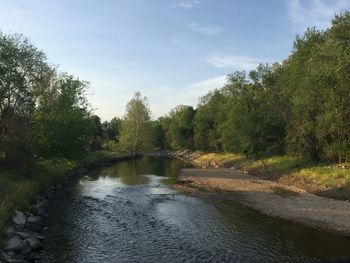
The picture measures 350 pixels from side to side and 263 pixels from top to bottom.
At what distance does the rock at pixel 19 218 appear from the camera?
27.5 m

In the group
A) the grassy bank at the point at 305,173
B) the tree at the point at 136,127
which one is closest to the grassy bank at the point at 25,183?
the grassy bank at the point at 305,173

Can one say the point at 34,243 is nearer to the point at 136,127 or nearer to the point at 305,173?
the point at 305,173

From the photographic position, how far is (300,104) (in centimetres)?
5997

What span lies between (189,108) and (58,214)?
134 metres

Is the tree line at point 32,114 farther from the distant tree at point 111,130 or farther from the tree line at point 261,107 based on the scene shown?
the distant tree at point 111,130

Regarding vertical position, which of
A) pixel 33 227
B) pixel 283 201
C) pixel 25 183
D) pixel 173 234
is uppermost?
pixel 25 183

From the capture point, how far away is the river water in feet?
76.9

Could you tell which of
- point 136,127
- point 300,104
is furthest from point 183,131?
point 300,104

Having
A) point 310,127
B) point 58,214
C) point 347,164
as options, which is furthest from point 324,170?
point 58,214

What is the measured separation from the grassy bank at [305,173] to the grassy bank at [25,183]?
101ft

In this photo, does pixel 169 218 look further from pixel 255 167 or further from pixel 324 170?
pixel 255 167

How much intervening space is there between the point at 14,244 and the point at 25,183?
15.7 m

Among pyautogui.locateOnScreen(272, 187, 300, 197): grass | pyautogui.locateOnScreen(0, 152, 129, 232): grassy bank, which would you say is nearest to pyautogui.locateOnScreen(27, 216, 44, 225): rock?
pyautogui.locateOnScreen(0, 152, 129, 232): grassy bank

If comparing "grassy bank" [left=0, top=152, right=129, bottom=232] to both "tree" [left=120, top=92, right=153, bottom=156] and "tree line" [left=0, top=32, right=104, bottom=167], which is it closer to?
"tree line" [left=0, top=32, right=104, bottom=167]
